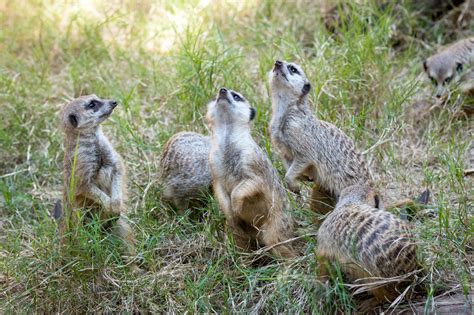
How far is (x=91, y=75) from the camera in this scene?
5.89 meters

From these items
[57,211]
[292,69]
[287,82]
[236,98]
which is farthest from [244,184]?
[57,211]

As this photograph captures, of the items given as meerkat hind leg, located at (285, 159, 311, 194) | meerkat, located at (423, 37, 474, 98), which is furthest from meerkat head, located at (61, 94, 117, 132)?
meerkat, located at (423, 37, 474, 98)

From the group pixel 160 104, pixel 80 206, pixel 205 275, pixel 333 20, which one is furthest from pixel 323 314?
pixel 333 20

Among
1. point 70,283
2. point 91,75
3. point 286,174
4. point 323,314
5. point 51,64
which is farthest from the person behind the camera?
point 51,64

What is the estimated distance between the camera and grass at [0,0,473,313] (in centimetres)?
371

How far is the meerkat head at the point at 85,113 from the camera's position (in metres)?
4.25

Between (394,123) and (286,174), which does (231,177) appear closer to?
(286,174)

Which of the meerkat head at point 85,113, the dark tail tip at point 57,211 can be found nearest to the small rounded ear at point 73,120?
the meerkat head at point 85,113

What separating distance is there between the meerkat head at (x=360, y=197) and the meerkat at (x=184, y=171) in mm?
1132

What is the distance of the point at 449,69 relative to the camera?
5.35m

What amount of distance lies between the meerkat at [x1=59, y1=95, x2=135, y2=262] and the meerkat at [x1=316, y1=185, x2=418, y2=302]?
1.20m

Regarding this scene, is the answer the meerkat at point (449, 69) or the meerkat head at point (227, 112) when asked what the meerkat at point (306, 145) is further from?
the meerkat at point (449, 69)

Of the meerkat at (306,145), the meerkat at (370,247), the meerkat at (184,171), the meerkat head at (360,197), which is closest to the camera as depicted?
the meerkat at (370,247)

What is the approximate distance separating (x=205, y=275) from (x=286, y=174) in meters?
0.79
